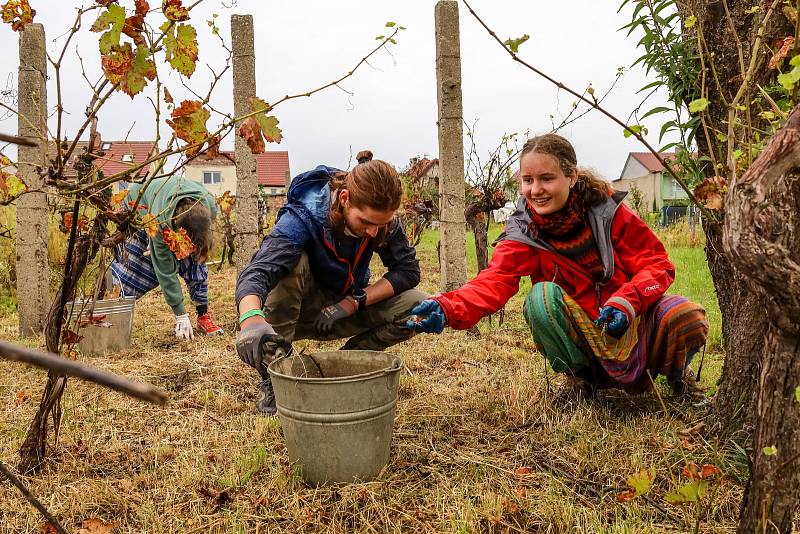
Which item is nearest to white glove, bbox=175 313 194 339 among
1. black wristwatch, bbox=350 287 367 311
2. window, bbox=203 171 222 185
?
black wristwatch, bbox=350 287 367 311

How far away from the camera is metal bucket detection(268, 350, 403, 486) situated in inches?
73.8

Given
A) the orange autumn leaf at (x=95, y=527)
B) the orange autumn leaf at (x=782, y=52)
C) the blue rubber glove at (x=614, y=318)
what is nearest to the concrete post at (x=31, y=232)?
the orange autumn leaf at (x=95, y=527)

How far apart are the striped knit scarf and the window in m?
35.5

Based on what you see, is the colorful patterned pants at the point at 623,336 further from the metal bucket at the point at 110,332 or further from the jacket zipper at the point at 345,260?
the metal bucket at the point at 110,332

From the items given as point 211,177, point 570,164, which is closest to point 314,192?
point 570,164

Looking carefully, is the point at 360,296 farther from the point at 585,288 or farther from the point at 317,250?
the point at 585,288

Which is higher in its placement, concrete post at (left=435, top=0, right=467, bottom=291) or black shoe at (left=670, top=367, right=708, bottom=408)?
concrete post at (left=435, top=0, right=467, bottom=291)

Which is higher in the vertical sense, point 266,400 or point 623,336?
point 623,336

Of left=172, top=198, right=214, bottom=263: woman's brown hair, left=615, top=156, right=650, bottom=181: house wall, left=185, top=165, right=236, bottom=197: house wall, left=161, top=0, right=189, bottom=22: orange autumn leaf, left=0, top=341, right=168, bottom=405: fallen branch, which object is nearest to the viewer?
left=0, top=341, right=168, bottom=405: fallen branch

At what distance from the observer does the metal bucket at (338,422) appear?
6.15ft

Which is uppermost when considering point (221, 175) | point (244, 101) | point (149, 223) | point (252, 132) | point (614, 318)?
point (221, 175)

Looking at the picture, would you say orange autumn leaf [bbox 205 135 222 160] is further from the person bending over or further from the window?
the window

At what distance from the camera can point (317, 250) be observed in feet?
9.18

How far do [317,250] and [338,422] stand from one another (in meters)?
1.09
